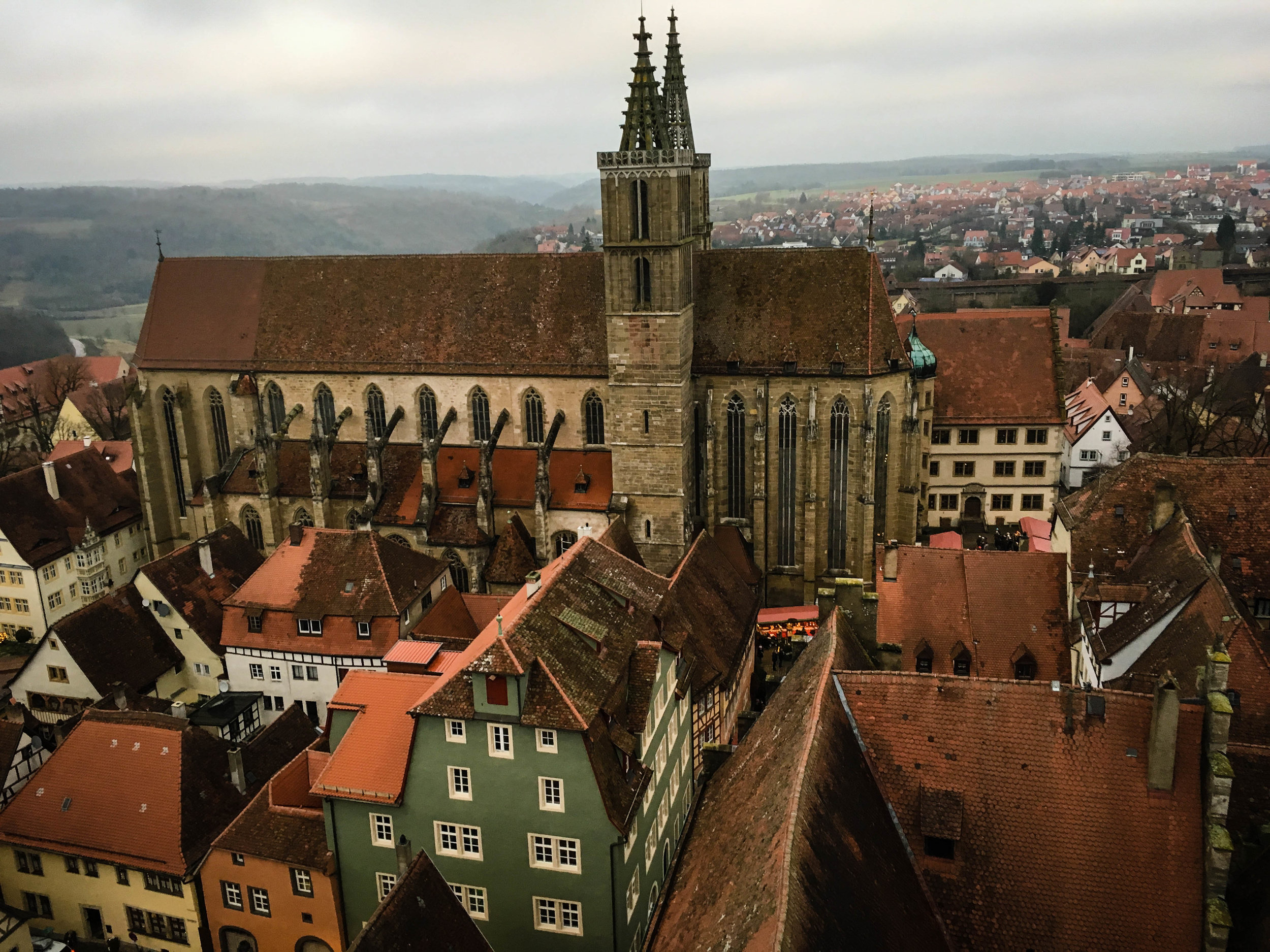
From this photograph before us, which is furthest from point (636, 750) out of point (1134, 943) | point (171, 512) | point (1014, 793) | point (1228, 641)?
point (171, 512)

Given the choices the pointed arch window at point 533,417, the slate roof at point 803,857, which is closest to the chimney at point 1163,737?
the slate roof at point 803,857

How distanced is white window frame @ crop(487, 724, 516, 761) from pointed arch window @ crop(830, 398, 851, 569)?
28294 millimetres

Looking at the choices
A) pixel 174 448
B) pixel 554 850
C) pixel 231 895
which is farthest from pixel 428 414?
pixel 554 850

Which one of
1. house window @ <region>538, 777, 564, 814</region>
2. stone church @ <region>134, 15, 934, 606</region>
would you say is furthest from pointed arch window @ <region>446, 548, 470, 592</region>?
house window @ <region>538, 777, 564, 814</region>

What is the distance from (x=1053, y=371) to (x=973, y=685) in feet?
143

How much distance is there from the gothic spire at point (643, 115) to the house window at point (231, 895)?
3101cm

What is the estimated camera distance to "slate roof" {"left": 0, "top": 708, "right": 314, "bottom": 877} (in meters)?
28.7

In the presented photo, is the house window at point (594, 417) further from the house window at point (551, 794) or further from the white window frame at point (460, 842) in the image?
the house window at point (551, 794)

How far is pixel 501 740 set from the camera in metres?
23.1

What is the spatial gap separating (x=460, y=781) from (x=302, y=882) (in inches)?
260

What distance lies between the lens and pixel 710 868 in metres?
19.1

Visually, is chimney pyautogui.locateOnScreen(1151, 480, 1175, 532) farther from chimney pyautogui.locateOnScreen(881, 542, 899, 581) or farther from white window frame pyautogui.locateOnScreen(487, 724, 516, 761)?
white window frame pyautogui.locateOnScreen(487, 724, 516, 761)

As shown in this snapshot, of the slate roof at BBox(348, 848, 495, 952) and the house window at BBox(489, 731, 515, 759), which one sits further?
the house window at BBox(489, 731, 515, 759)

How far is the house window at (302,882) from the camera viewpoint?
26.6 meters
